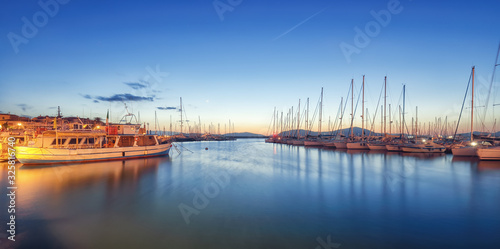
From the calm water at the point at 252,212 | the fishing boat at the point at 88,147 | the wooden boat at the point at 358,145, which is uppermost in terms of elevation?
the fishing boat at the point at 88,147

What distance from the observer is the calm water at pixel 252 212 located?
27.4 feet

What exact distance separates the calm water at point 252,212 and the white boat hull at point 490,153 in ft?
50.0

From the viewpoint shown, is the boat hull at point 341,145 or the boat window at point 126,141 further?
the boat hull at point 341,145

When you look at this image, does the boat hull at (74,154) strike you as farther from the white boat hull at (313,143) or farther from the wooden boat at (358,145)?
the white boat hull at (313,143)

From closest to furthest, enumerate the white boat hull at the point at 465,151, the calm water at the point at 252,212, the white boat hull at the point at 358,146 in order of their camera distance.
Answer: the calm water at the point at 252,212 < the white boat hull at the point at 465,151 < the white boat hull at the point at 358,146

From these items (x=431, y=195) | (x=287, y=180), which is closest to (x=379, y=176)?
(x=431, y=195)

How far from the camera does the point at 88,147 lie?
29.3 meters

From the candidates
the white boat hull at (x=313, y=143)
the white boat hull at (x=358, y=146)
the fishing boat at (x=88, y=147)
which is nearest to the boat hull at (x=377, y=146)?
the white boat hull at (x=358, y=146)

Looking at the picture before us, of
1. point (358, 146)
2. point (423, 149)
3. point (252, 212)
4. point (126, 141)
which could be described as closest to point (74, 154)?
point (126, 141)

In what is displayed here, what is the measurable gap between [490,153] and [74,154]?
52.4m

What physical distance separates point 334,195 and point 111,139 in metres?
31.0

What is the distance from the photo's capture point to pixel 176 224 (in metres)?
9.91

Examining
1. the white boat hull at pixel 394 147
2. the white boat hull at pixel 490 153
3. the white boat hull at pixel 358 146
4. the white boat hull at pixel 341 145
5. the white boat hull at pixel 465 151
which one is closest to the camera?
the white boat hull at pixel 490 153

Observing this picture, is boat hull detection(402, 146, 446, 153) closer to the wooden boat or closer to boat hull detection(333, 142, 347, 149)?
the wooden boat
